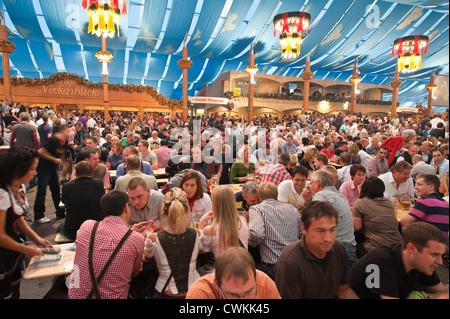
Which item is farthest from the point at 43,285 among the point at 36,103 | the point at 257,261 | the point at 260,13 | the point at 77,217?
the point at 260,13

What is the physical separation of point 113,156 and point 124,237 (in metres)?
3.37

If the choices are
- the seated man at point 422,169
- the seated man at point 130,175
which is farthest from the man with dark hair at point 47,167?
the seated man at point 422,169

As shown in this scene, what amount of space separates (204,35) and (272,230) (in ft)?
46.3

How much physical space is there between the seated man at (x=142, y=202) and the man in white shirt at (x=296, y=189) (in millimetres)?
1319

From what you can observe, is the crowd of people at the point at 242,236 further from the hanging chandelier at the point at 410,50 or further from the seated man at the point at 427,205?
the hanging chandelier at the point at 410,50

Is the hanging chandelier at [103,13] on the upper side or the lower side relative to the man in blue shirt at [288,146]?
upper

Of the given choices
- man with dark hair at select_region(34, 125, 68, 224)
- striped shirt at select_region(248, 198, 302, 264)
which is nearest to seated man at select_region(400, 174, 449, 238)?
striped shirt at select_region(248, 198, 302, 264)

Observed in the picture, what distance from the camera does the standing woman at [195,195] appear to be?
256 centimetres

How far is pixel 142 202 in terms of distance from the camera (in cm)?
237

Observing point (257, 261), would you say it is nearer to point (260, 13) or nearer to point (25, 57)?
point (260, 13)

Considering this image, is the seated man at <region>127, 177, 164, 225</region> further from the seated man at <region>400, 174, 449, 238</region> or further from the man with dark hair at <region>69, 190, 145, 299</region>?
the seated man at <region>400, 174, 449, 238</region>

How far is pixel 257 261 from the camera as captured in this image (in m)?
2.30

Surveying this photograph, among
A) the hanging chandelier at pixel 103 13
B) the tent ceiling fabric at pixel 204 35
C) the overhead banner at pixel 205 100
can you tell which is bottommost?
the overhead banner at pixel 205 100

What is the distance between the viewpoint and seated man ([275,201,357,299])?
48.1 inches
